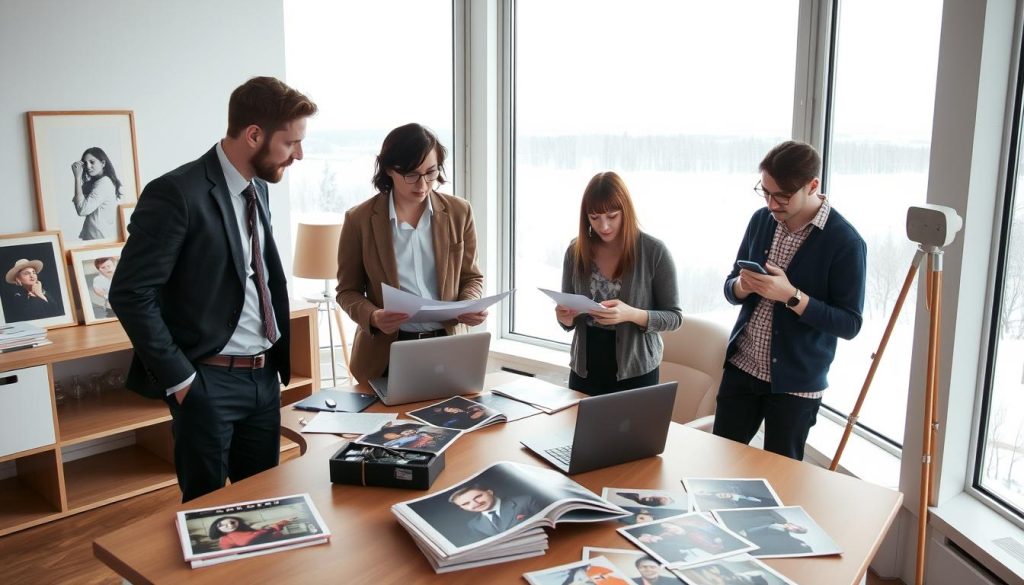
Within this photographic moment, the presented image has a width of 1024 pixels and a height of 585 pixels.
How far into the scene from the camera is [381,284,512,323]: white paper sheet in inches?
98.1

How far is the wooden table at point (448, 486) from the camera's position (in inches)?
64.8

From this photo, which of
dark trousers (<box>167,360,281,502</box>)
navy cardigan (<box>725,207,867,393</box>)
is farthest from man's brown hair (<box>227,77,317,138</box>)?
navy cardigan (<box>725,207,867,393</box>)

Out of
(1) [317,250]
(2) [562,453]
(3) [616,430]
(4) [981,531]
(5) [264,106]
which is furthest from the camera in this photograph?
(1) [317,250]

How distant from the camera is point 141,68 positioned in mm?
3945

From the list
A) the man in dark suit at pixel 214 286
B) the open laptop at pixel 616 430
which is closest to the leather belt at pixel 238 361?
the man in dark suit at pixel 214 286

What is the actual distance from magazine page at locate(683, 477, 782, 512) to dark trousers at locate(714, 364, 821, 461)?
65 centimetres

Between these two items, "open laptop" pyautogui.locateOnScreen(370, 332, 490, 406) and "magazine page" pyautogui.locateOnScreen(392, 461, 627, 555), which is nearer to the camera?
"magazine page" pyautogui.locateOnScreen(392, 461, 627, 555)

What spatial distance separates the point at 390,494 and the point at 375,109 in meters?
3.29

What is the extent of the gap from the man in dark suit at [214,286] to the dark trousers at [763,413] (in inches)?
60.8

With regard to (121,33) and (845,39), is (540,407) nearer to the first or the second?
(845,39)

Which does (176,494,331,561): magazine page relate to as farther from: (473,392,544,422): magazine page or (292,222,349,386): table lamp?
(292,222,349,386): table lamp

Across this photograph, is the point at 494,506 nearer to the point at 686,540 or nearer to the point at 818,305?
the point at 686,540

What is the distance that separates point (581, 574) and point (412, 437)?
75 centimetres

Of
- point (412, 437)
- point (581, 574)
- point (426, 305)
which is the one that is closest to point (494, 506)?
point (581, 574)
